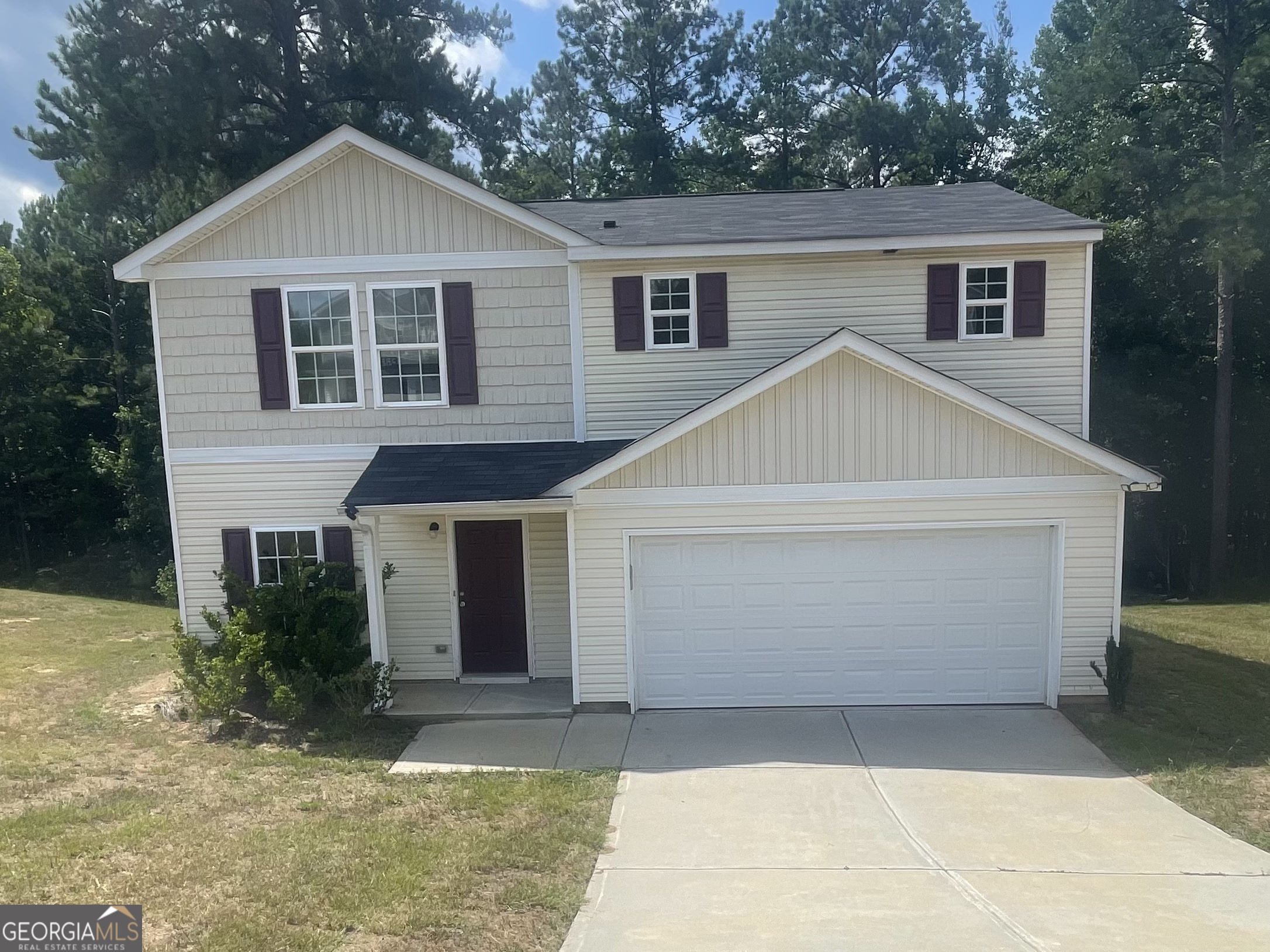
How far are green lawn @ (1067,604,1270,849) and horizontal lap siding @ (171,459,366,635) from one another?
935 centimetres

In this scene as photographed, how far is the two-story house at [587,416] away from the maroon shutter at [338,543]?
3cm

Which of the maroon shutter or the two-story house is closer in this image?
the two-story house

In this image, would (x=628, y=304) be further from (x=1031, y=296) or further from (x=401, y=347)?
(x=1031, y=296)

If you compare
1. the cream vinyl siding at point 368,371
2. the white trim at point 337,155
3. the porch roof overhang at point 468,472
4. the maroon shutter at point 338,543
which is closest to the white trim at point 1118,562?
the porch roof overhang at point 468,472

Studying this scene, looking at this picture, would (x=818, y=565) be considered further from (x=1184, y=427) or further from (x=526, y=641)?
(x=1184, y=427)

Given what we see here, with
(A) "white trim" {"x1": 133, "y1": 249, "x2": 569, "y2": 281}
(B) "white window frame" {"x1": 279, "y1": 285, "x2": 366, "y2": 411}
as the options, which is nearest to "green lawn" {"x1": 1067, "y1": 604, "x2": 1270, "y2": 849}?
(A) "white trim" {"x1": 133, "y1": 249, "x2": 569, "y2": 281}

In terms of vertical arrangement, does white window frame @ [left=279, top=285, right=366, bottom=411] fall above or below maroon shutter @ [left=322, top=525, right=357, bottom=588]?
above

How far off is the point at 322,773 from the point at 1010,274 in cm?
989

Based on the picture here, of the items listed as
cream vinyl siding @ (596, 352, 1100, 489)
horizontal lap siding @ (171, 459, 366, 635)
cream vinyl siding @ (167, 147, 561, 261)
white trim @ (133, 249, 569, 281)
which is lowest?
horizontal lap siding @ (171, 459, 366, 635)

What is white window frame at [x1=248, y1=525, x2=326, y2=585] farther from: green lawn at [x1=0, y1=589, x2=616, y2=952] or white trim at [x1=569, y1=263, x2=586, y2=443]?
white trim at [x1=569, y1=263, x2=586, y2=443]

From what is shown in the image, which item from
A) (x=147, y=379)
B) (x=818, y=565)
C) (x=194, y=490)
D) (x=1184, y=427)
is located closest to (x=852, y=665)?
(x=818, y=565)

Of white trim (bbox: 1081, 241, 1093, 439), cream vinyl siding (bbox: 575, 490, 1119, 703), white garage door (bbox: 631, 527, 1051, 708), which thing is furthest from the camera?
white trim (bbox: 1081, 241, 1093, 439)

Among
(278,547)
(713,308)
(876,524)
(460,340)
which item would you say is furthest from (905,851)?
(278,547)

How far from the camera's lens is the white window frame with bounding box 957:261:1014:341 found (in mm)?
10805
